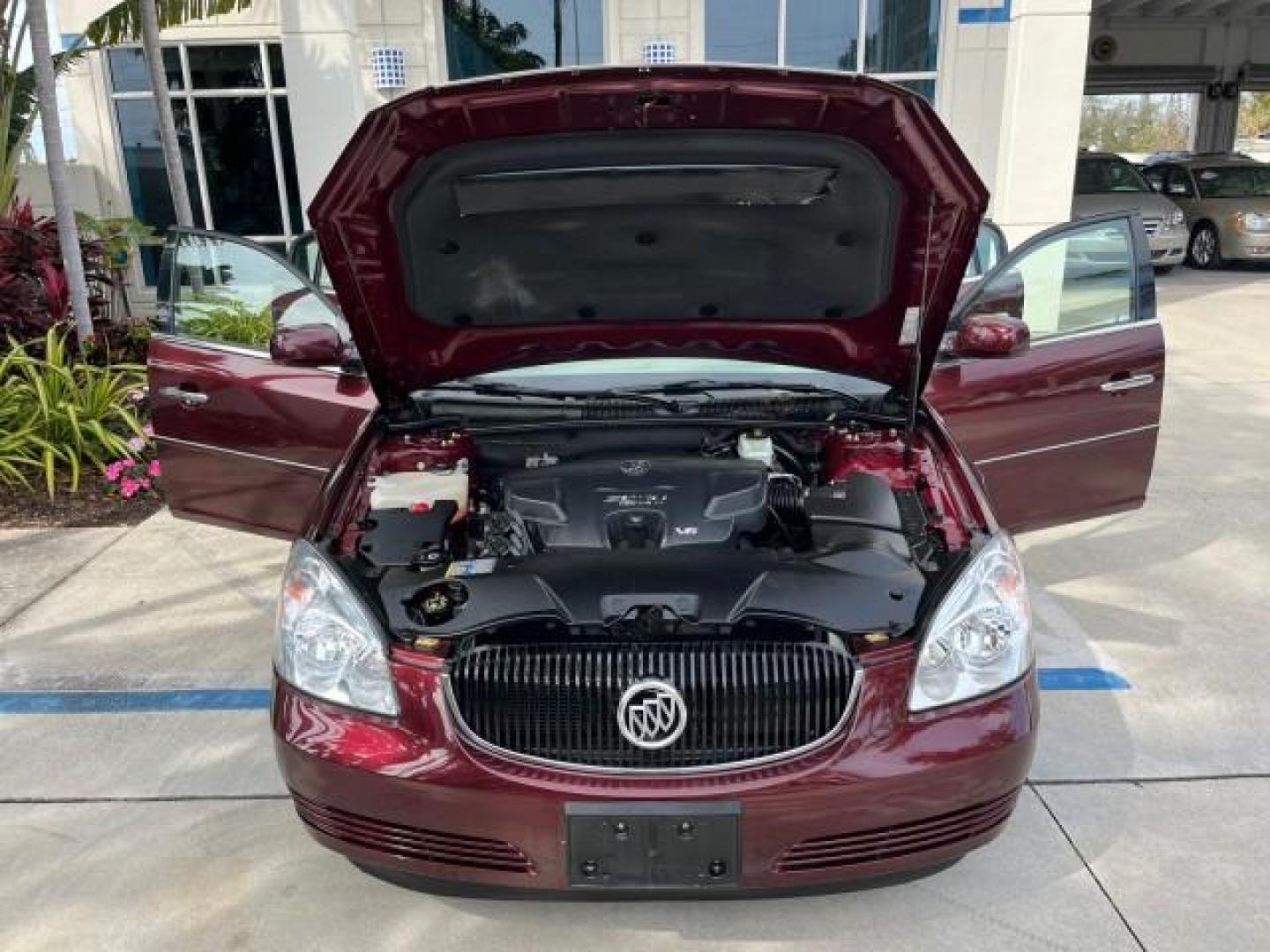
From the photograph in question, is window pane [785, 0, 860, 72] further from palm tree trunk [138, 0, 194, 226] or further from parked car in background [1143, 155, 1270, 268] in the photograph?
parked car in background [1143, 155, 1270, 268]

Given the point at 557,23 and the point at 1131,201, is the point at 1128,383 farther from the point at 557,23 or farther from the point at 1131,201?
the point at 1131,201

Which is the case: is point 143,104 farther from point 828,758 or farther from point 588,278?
point 828,758

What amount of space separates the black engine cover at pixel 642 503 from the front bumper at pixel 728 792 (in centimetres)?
74

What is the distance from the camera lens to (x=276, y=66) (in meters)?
9.98

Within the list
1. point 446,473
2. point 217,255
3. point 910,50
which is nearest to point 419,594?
point 446,473

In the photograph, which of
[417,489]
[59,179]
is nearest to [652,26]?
[59,179]

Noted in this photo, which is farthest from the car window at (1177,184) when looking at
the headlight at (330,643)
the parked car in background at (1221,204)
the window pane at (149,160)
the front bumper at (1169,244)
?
the headlight at (330,643)

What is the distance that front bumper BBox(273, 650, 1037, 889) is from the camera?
1968mm

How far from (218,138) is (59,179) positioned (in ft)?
14.9

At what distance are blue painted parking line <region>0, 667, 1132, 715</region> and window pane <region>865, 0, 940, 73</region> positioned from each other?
7926 millimetres

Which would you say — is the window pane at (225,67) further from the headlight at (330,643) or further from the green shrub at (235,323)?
the headlight at (330,643)

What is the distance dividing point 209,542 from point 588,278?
2.91 m

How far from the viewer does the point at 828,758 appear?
1.99 metres

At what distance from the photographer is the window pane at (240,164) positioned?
1017cm
